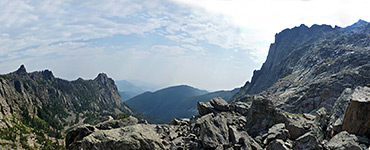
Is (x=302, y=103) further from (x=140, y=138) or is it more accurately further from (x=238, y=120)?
(x=140, y=138)

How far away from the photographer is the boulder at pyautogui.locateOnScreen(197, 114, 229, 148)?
1245 inches

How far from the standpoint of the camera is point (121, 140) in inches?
1078

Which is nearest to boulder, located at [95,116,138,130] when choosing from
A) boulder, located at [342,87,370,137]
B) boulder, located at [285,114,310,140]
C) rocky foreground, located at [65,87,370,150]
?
rocky foreground, located at [65,87,370,150]

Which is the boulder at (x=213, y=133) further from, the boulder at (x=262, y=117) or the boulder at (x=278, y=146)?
the boulder at (x=278, y=146)

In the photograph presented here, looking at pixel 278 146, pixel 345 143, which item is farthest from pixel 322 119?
pixel 278 146

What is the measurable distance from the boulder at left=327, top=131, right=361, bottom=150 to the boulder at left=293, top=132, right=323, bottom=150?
1426 millimetres

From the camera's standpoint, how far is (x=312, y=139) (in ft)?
86.5

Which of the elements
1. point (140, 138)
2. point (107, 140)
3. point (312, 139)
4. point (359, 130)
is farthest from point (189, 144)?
point (359, 130)

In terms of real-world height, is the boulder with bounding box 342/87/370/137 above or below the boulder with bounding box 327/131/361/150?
above

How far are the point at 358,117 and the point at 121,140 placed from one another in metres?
32.3

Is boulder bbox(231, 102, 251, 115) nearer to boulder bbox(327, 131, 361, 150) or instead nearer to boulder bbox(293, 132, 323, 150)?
boulder bbox(293, 132, 323, 150)

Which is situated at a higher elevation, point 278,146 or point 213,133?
point 213,133

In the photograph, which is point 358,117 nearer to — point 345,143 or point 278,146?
point 345,143

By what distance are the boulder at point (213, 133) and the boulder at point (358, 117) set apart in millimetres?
16890
